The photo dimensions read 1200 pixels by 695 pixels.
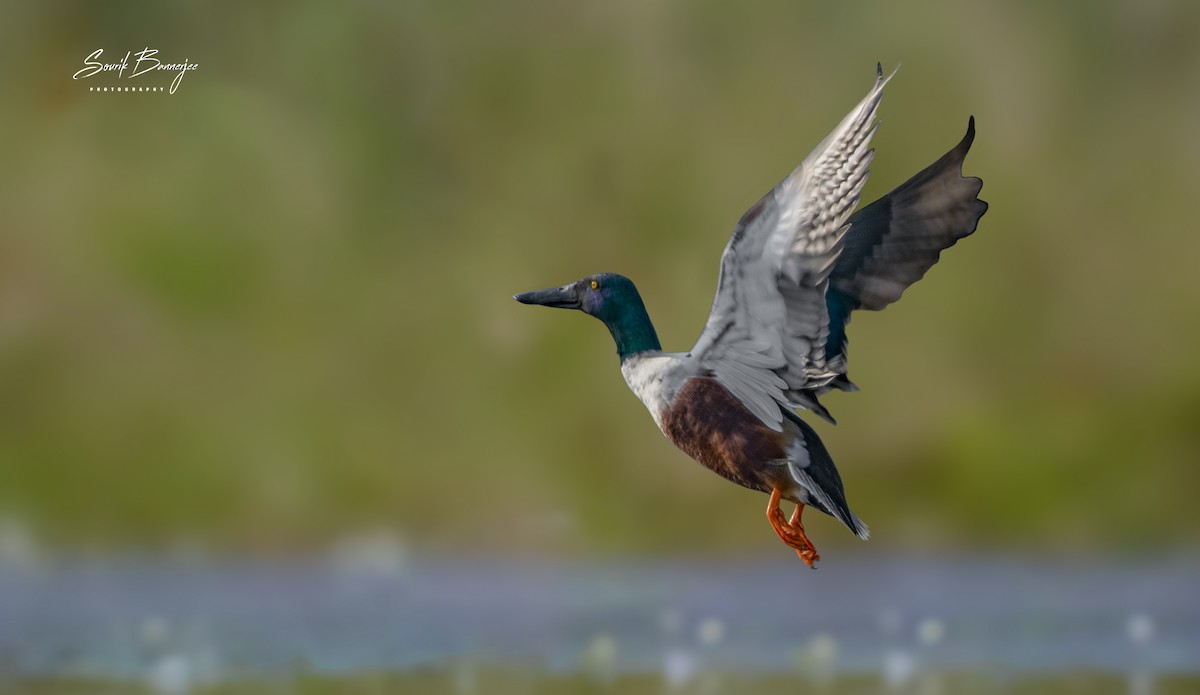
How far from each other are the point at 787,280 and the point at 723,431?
1.02 feet

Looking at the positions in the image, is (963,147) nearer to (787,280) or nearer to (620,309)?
(787,280)

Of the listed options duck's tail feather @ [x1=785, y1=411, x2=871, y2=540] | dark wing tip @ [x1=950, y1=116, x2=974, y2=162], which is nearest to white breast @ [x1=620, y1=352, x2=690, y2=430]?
duck's tail feather @ [x1=785, y1=411, x2=871, y2=540]

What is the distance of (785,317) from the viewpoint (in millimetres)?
2469

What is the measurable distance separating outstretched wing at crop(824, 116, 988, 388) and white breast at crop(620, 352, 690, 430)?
36 centimetres

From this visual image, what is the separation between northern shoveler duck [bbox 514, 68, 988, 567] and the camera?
7.77 feet

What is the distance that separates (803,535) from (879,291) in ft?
1.89

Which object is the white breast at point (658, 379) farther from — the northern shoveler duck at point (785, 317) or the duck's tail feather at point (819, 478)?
the duck's tail feather at point (819, 478)

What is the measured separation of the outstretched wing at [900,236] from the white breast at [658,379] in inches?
14.2

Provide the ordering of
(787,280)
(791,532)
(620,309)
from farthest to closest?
(620,309), (791,532), (787,280)

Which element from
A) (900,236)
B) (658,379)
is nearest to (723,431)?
(658,379)

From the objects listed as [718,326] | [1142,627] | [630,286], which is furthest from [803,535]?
[1142,627]

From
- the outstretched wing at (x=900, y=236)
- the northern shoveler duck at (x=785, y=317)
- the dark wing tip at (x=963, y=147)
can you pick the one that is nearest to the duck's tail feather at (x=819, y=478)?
the northern shoveler duck at (x=785, y=317)

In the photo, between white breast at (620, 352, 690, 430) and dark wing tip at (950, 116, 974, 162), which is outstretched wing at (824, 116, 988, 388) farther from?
white breast at (620, 352, 690, 430)

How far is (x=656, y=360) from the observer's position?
2.58 meters
